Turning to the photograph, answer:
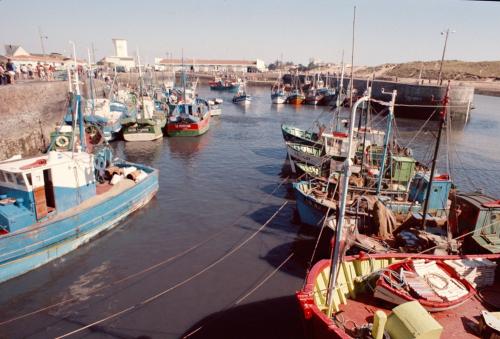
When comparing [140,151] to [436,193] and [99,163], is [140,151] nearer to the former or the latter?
[99,163]

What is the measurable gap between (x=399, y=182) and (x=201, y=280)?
15631mm

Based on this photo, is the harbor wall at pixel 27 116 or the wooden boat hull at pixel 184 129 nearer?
the harbor wall at pixel 27 116

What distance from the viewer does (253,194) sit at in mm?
26859

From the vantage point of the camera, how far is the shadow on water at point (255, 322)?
40.5 feet

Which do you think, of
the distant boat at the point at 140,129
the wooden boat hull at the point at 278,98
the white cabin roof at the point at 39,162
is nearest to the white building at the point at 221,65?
the wooden boat hull at the point at 278,98

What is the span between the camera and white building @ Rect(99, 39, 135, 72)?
502ft

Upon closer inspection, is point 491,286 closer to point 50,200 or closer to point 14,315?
point 14,315

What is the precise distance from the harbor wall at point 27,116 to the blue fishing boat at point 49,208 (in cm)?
1180

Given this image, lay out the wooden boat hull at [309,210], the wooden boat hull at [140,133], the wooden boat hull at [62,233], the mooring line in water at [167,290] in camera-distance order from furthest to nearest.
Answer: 1. the wooden boat hull at [140,133]
2. the wooden boat hull at [309,210]
3. the wooden boat hull at [62,233]
4. the mooring line in water at [167,290]

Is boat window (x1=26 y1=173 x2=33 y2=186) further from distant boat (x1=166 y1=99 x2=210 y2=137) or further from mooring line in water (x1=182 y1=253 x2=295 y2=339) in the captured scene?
distant boat (x1=166 y1=99 x2=210 y2=137)

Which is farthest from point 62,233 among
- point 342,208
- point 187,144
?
point 187,144

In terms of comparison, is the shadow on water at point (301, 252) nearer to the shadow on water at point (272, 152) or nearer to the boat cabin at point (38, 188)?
the boat cabin at point (38, 188)

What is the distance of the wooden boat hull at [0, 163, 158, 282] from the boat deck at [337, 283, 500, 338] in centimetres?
1319

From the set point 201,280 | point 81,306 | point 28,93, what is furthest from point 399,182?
point 28,93
